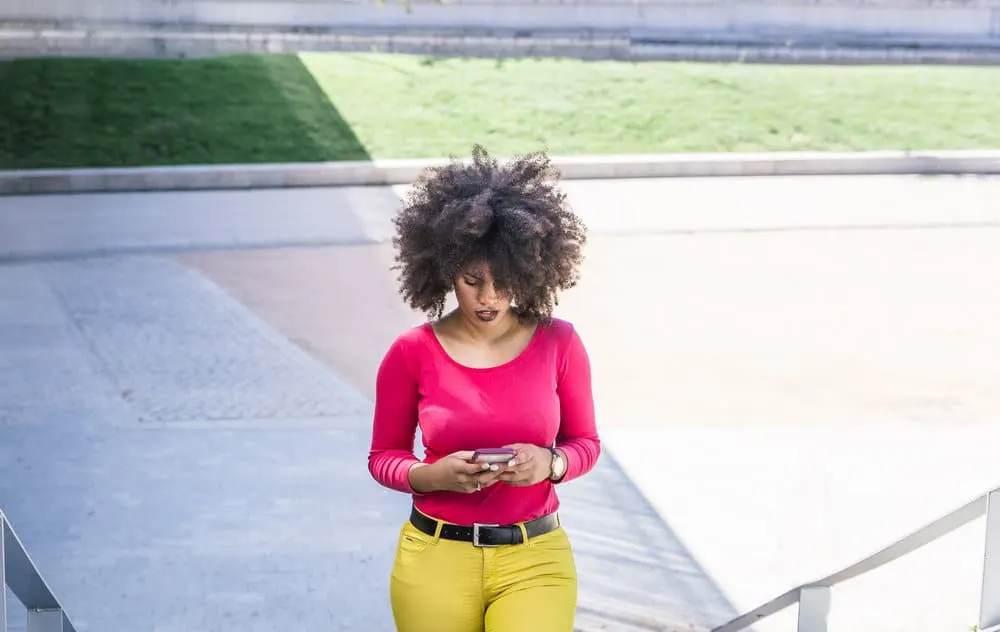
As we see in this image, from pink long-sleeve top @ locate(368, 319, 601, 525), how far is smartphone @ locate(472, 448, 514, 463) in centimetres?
17

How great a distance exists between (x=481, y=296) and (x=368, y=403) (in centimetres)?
578

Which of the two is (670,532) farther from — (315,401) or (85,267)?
(85,267)

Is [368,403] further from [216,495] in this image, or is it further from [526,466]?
[526,466]

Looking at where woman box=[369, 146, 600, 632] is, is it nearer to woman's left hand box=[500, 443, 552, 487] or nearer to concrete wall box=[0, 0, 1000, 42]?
woman's left hand box=[500, 443, 552, 487]

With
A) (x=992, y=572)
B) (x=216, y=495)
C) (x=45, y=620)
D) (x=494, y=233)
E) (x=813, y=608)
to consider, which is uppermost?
(x=494, y=233)

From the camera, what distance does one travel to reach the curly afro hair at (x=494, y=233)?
3406mm

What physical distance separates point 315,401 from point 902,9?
68.0 feet

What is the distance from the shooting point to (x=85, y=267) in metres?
13.0

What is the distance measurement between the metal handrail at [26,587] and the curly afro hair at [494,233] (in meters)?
1.08

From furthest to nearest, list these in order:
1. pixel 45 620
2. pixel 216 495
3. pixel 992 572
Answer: pixel 216 495, pixel 45 620, pixel 992 572

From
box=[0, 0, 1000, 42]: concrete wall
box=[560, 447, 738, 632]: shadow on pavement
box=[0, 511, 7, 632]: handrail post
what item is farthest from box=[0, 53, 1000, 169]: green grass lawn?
box=[0, 511, 7, 632]: handrail post

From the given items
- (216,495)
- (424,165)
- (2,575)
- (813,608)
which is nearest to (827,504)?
(216,495)

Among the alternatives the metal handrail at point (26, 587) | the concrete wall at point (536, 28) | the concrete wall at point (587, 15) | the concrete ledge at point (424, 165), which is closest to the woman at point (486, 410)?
the metal handrail at point (26, 587)

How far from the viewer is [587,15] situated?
2642cm
